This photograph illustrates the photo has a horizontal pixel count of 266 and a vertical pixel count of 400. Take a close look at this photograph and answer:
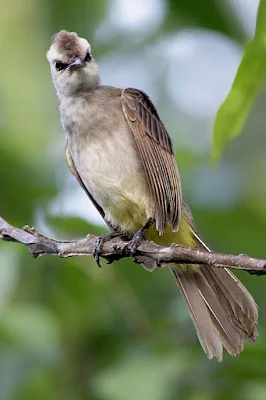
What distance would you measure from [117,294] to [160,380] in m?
0.83

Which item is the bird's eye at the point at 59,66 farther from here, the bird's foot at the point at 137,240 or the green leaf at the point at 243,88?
the green leaf at the point at 243,88

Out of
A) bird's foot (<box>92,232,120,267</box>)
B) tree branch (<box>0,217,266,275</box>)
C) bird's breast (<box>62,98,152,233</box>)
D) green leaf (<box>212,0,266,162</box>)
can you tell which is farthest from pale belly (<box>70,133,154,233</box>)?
green leaf (<box>212,0,266,162</box>)

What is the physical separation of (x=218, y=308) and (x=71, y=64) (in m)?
1.36

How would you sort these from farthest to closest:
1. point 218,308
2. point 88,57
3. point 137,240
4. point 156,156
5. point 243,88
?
point 88,57 < point 156,156 < point 218,308 < point 137,240 < point 243,88

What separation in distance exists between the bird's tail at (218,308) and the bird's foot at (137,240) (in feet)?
1.14

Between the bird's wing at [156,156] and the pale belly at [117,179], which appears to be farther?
the pale belly at [117,179]

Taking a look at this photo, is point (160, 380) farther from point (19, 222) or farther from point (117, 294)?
point (19, 222)

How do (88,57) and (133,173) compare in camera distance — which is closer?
(133,173)

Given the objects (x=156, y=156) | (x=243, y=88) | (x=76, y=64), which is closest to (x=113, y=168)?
(x=156, y=156)

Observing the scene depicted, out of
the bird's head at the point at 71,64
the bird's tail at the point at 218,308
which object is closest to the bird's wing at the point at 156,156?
the bird's head at the point at 71,64

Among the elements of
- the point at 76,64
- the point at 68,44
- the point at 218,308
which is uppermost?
the point at 68,44

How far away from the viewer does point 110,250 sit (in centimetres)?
328

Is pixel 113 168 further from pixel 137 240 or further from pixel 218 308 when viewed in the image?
pixel 218 308

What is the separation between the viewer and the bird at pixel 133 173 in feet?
11.8
